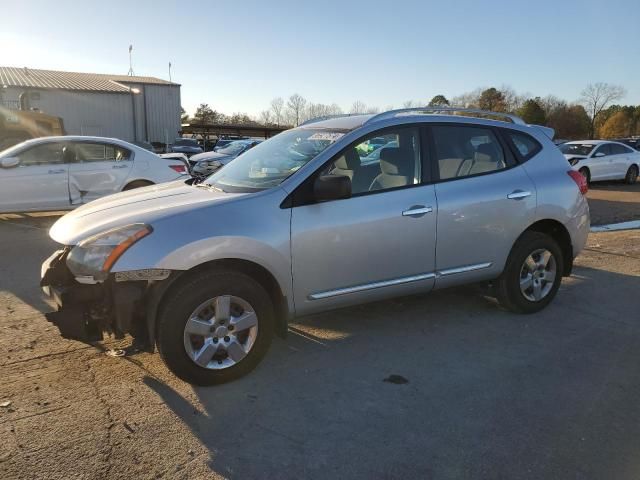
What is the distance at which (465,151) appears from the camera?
14.9 ft

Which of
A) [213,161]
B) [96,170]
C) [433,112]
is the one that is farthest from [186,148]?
[433,112]

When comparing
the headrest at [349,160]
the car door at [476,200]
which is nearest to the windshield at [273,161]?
the headrest at [349,160]

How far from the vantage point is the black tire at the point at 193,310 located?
329 cm

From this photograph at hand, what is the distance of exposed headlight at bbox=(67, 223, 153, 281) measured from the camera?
3236 mm

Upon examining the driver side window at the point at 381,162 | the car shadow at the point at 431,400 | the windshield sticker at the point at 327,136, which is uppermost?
the windshield sticker at the point at 327,136

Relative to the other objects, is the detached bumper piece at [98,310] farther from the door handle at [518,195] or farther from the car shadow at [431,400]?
the door handle at [518,195]

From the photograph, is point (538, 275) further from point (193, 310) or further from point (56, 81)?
point (56, 81)

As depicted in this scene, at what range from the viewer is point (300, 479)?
260 centimetres

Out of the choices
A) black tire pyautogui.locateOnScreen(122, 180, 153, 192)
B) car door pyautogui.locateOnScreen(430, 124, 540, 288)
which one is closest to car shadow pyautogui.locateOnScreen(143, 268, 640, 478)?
car door pyautogui.locateOnScreen(430, 124, 540, 288)

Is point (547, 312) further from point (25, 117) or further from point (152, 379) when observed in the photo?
point (25, 117)

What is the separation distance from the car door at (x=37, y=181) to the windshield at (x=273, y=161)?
5.61 metres

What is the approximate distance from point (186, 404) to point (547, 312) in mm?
3531

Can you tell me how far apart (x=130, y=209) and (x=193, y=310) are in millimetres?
956

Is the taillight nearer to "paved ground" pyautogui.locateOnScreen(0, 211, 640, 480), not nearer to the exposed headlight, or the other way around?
"paved ground" pyautogui.locateOnScreen(0, 211, 640, 480)
